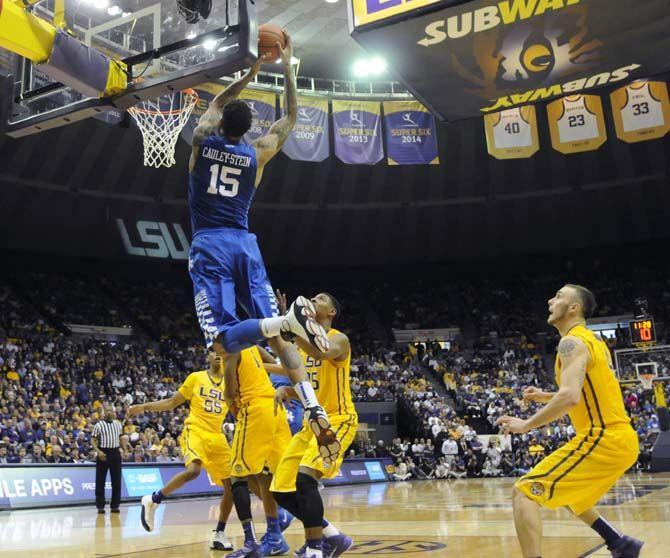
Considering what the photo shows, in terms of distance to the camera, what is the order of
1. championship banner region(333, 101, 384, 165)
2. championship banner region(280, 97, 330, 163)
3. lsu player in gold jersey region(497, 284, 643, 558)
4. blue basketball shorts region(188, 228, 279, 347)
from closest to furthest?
lsu player in gold jersey region(497, 284, 643, 558)
blue basketball shorts region(188, 228, 279, 347)
championship banner region(280, 97, 330, 163)
championship banner region(333, 101, 384, 165)

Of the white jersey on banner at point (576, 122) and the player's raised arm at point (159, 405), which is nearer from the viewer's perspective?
the player's raised arm at point (159, 405)

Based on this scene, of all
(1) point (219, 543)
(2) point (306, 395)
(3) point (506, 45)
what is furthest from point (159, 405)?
(3) point (506, 45)

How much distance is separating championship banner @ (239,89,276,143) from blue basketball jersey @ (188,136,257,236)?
52.6 feet

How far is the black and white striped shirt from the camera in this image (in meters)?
12.7

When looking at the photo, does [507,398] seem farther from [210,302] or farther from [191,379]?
[210,302]

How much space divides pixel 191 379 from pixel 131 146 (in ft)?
60.7

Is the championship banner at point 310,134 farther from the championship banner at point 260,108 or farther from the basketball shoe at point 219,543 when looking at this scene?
the basketball shoe at point 219,543

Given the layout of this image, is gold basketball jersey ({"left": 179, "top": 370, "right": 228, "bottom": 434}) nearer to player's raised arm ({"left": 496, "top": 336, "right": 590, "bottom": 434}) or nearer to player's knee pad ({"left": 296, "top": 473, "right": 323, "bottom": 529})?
player's knee pad ({"left": 296, "top": 473, "right": 323, "bottom": 529})

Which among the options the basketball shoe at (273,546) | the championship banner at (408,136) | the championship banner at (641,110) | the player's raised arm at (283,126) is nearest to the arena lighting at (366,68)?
the championship banner at (408,136)

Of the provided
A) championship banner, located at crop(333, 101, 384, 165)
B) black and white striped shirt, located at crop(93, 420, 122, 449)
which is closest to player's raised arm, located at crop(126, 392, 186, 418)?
black and white striped shirt, located at crop(93, 420, 122, 449)

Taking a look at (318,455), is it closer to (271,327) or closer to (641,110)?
(271,327)

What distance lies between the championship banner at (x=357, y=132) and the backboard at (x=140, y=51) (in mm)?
15541

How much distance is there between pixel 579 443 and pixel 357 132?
1983 cm

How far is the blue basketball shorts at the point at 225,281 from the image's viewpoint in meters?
4.85
